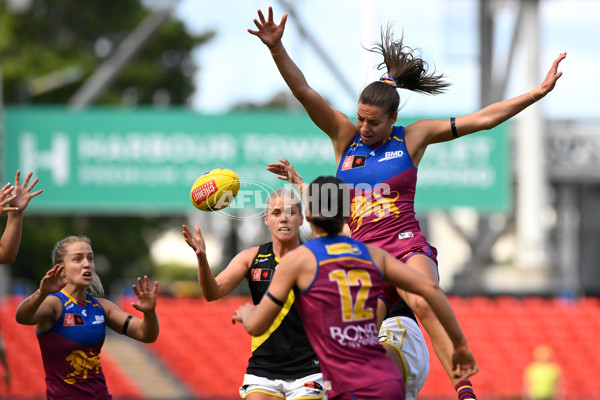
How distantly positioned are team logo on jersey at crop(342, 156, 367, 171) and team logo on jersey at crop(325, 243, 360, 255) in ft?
4.34

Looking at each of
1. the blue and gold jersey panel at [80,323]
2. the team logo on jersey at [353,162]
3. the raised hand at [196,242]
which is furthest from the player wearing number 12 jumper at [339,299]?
the blue and gold jersey panel at [80,323]

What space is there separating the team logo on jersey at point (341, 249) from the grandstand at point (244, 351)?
1523cm

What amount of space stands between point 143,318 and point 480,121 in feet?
8.94

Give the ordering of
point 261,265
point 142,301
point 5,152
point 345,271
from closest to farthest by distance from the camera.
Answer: point 345,271, point 142,301, point 261,265, point 5,152

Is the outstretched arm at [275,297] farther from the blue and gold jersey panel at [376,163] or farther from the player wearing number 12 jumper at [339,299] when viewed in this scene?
the blue and gold jersey panel at [376,163]

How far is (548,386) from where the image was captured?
1692cm

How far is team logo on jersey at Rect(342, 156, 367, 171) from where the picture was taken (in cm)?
600

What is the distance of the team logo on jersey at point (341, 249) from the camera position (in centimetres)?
472

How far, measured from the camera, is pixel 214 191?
6098mm

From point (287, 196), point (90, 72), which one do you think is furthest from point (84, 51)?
point (287, 196)

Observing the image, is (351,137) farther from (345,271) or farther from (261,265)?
(345,271)

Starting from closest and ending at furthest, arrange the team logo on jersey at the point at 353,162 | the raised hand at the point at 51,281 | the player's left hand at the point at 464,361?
the player's left hand at the point at 464,361, the raised hand at the point at 51,281, the team logo on jersey at the point at 353,162

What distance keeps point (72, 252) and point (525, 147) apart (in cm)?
1962

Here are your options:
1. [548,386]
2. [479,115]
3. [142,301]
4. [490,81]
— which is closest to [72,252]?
[142,301]
